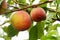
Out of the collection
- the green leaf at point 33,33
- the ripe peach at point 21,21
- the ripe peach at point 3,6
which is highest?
the ripe peach at point 3,6

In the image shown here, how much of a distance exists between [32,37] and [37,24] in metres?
0.08

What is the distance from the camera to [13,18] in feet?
2.97

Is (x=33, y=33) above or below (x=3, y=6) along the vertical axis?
below

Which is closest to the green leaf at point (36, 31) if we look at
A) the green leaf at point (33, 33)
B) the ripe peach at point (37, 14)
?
the green leaf at point (33, 33)

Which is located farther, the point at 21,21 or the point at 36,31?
the point at 36,31

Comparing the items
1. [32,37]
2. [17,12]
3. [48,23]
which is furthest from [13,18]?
[48,23]

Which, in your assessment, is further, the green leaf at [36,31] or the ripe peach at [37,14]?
the green leaf at [36,31]

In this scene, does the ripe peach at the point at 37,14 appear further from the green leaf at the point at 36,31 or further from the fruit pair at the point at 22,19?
the green leaf at the point at 36,31

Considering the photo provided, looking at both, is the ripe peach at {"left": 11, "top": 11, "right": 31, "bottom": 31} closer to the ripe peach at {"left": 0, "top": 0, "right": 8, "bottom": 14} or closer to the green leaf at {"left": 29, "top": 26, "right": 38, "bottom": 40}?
the ripe peach at {"left": 0, "top": 0, "right": 8, "bottom": 14}

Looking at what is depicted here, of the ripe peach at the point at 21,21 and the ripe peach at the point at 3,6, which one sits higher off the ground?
the ripe peach at the point at 3,6

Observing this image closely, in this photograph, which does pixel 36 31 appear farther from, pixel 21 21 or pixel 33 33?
pixel 21 21

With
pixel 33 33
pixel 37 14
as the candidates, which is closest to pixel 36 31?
pixel 33 33

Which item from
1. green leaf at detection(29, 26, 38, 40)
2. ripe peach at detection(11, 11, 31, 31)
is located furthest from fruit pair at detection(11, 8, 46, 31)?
green leaf at detection(29, 26, 38, 40)

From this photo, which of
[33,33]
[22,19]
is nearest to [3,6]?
[22,19]
